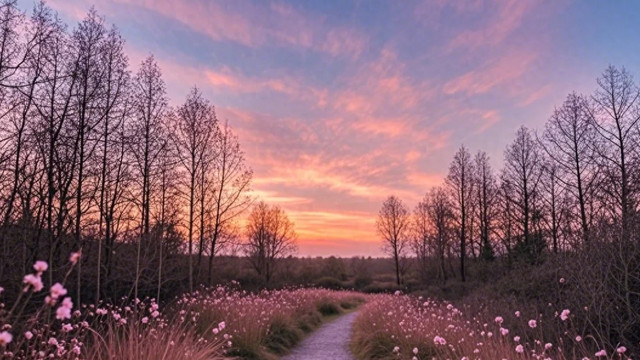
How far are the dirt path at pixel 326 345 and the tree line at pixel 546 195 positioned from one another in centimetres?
580

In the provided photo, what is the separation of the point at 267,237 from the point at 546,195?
2256 centimetres

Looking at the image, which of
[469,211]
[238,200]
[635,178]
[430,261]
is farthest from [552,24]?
[430,261]

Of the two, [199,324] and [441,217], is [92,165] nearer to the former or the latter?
[199,324]

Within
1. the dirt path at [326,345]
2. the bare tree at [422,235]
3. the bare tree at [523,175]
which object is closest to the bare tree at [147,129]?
the dirt path at [326,345]

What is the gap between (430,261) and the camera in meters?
45.8

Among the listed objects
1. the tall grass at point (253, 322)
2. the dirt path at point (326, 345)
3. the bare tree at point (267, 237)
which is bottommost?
the dirt path at point (326, 345)

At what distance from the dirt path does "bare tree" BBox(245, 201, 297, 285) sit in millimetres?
19596

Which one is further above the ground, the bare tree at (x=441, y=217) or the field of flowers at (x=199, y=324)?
the bare tree at (x=441, y=217)

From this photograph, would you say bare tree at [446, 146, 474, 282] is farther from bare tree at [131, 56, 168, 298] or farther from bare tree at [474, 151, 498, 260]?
bare tree at [131, 56, 168, 298]

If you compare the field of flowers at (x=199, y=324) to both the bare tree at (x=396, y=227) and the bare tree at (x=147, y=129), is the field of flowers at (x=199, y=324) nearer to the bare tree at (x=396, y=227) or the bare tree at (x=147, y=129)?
the bare tree at (x=147, y=129)

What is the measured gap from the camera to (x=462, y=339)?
23.3ft

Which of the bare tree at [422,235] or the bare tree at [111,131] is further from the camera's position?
the bare tree at [422,235]

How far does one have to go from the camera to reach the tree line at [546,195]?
9844mm

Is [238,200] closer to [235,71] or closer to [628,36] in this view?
[235,71]
